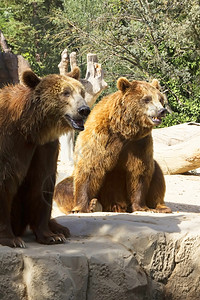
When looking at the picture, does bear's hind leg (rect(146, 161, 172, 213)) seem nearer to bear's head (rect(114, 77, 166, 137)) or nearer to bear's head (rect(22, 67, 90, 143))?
bear's head (rect(114, 77, 166, 137))

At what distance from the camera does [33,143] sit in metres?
3.87

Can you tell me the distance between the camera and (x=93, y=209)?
599 centimetres

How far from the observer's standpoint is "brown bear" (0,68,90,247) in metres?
3.76

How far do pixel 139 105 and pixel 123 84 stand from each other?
290 millimetres

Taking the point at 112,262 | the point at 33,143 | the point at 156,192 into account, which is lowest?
the point at 156,192

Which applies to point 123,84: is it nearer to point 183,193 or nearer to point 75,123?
point 75,123

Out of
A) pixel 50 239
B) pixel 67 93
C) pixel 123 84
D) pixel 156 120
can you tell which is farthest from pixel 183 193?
pixel 67 93

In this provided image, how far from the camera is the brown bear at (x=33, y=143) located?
376cm

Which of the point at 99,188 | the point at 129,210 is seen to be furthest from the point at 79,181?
the point at 129,210

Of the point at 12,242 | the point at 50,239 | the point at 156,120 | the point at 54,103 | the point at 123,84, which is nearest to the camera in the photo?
the point at 12,242

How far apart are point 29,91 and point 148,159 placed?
8.14 feet

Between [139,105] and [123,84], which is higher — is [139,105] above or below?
below

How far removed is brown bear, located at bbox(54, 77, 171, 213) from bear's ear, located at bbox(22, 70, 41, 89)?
2156 millimetres

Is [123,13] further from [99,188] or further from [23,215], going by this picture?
[23,215]
